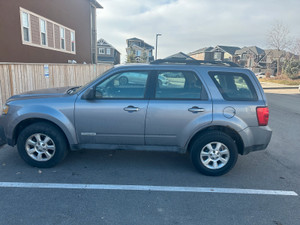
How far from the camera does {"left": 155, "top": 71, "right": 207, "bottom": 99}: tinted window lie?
13.1 feet

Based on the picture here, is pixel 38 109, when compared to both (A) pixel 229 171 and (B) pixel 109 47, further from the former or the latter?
(B) pixel 109 47

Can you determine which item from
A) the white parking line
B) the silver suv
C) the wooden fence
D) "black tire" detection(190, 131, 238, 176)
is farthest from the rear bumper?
the wooden fence

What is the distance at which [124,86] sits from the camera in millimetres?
4102

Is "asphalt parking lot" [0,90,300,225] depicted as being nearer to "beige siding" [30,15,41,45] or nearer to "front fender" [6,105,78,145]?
"front fender" [6,105,78,145]

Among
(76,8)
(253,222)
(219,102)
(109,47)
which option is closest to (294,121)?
(219,102)

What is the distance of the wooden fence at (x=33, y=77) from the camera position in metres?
7.37

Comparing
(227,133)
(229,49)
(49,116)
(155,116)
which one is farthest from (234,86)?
(229,49)

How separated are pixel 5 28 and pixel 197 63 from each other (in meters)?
9.06

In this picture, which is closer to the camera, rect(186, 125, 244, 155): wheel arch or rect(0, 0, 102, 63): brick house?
rect(186, 125, 244, 155): wheel arch

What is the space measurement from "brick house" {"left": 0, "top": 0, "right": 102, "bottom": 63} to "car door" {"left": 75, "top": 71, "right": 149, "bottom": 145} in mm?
7832

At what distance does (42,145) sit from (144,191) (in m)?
1.90

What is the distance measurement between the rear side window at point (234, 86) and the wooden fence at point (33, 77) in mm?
6277

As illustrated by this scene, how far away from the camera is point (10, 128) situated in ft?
13.4

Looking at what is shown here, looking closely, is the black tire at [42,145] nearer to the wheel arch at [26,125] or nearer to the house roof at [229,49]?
the wheel arch at [26,125]
